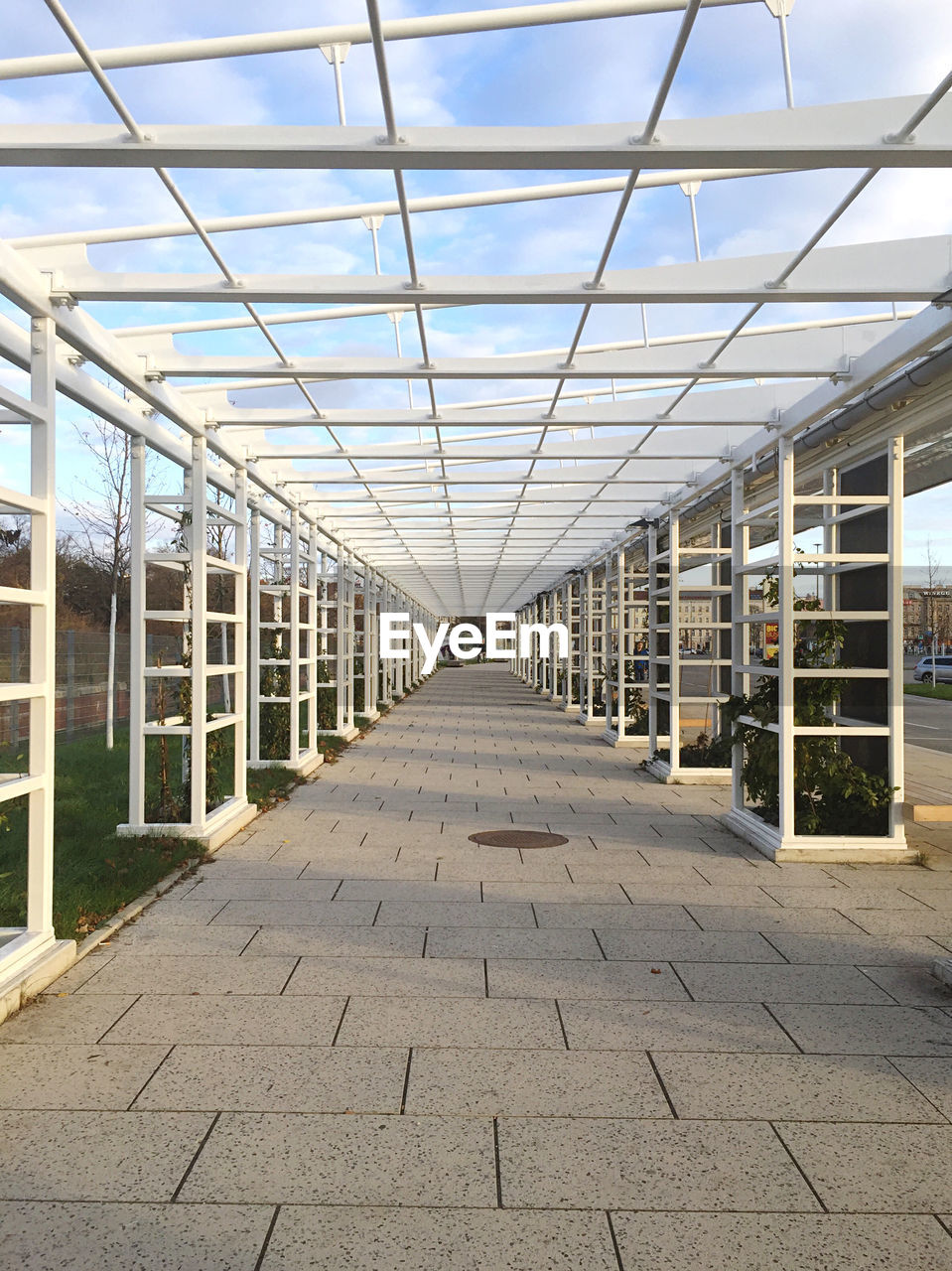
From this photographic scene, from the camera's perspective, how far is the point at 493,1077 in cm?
369

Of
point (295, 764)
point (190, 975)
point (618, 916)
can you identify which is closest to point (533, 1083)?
point (190, 975)

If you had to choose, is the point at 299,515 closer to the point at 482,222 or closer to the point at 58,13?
the point at 482,222

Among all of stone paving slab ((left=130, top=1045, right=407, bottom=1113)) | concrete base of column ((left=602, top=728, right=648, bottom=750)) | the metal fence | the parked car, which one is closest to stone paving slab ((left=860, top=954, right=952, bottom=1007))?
stone paving slab ((left=130, top=1045, right=407, bottom=1113))

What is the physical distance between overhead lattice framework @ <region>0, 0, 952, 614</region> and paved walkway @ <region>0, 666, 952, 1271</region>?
10.2 feet

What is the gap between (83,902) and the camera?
574cm

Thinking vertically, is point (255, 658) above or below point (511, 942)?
above

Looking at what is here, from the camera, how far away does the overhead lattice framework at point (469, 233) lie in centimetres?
402

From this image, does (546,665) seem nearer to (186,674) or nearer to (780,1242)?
(186,674)

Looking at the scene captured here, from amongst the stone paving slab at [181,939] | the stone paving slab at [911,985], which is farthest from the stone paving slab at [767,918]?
the stone paving slab at [181,939]

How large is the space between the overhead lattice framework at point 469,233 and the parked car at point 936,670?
3788 centimetres

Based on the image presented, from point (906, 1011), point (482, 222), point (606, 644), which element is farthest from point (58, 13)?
point (606, 644)

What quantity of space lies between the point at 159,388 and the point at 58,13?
3.52 meters

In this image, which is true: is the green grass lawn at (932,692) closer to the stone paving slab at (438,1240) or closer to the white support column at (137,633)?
the white support column at (137,633)

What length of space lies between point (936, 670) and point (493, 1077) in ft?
147
